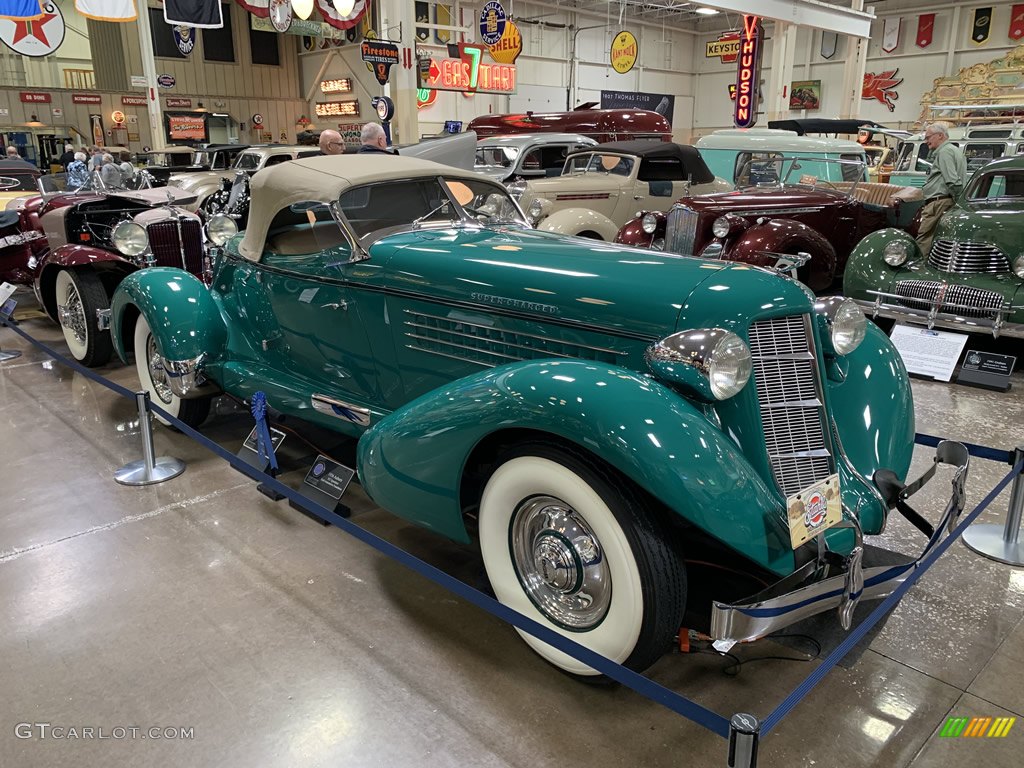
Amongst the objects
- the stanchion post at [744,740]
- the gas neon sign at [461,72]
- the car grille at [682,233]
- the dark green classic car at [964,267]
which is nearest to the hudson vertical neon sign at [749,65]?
the gas neon sign at [461,72]

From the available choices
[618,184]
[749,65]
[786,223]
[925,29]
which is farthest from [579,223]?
[925,29]

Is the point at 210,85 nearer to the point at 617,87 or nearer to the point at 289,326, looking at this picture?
the point at 617,87

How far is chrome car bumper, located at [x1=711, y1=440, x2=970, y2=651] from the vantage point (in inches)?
82.3

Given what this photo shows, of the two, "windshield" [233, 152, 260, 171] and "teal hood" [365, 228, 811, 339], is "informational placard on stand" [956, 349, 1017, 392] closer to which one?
"teal hood" [365, 228, 811, 339]

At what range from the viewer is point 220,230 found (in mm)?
4684

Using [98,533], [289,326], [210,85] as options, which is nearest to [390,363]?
[289,326]

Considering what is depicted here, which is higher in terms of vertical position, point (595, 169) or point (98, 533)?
point (595, 169)

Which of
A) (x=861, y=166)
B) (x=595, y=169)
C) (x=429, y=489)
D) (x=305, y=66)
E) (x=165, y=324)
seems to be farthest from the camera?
(x=305, y=66)

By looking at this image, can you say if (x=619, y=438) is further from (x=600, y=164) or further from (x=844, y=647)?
(x=600, y=164)

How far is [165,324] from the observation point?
14.1 feet

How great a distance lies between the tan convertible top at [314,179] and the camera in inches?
146

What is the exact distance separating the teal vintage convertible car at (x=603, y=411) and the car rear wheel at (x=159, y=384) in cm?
114

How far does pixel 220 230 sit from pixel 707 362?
3494 mm

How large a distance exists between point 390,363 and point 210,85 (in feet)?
92.2
